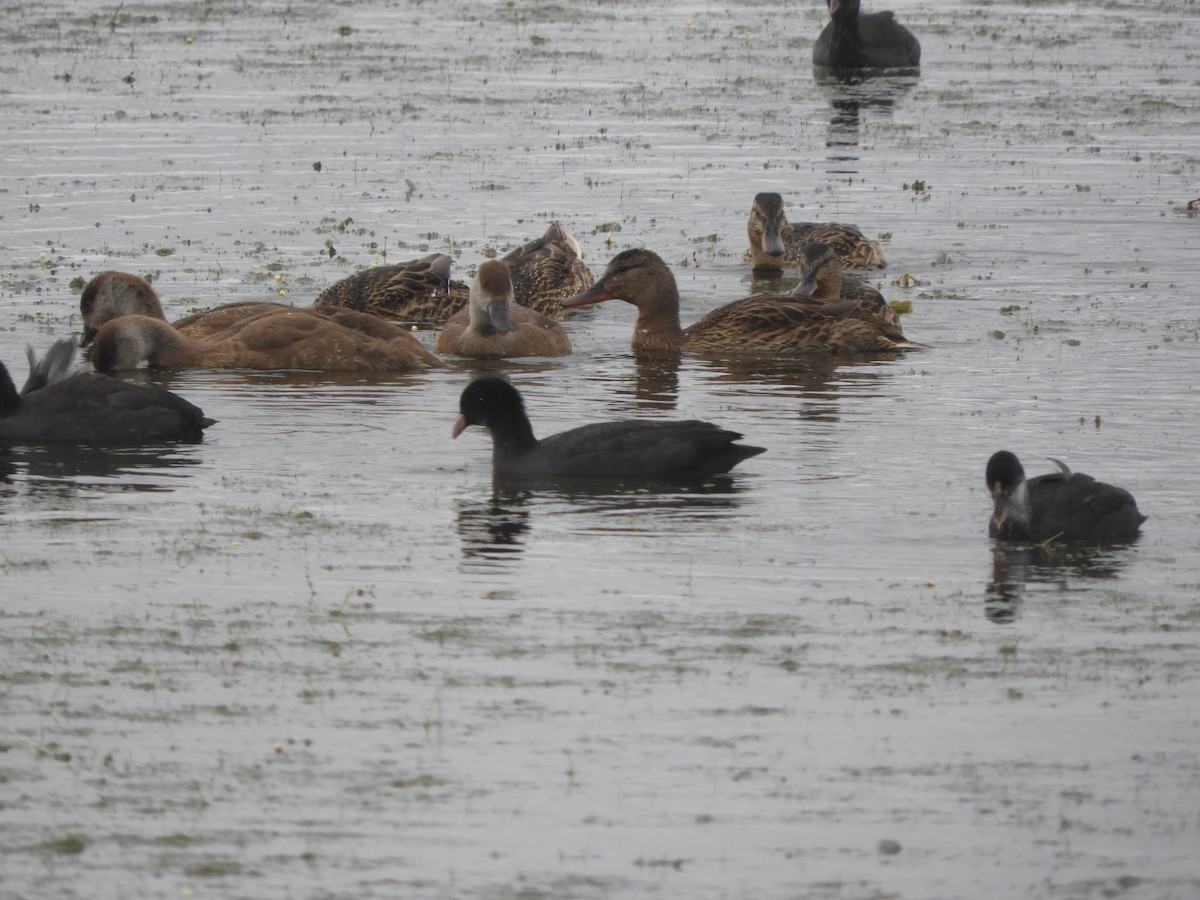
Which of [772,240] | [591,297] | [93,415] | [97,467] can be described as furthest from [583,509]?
[772,240]

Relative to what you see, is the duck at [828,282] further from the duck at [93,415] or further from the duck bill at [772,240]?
the duck at [93,415]

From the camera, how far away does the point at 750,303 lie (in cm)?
1738

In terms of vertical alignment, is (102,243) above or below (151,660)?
above

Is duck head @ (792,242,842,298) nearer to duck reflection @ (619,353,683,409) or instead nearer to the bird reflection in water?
duck reflection @ (619,353,683,409)

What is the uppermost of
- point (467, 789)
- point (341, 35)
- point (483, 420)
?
point (341, 35)

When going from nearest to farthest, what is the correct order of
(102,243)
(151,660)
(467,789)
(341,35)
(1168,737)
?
(467,789), (1168,737), (151,660), (102,243), (341,35)

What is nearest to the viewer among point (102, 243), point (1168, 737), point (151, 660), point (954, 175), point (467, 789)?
point (467, 789)

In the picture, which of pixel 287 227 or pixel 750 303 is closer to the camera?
pixel 750 303

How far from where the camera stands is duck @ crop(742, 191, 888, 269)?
66.7ft

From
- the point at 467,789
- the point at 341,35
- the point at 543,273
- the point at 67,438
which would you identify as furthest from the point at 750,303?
the point at 341,35

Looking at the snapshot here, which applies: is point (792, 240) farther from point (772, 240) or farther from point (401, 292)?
point (401, 292)

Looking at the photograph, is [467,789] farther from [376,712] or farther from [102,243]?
[102,243]

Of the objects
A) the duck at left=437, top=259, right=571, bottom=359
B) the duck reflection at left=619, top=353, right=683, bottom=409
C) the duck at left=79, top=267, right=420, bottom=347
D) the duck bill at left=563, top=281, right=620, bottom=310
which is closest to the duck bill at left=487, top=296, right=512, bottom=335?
the duck at left=437, top=259, right=571, bottom=359

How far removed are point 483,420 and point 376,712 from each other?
4596mm
